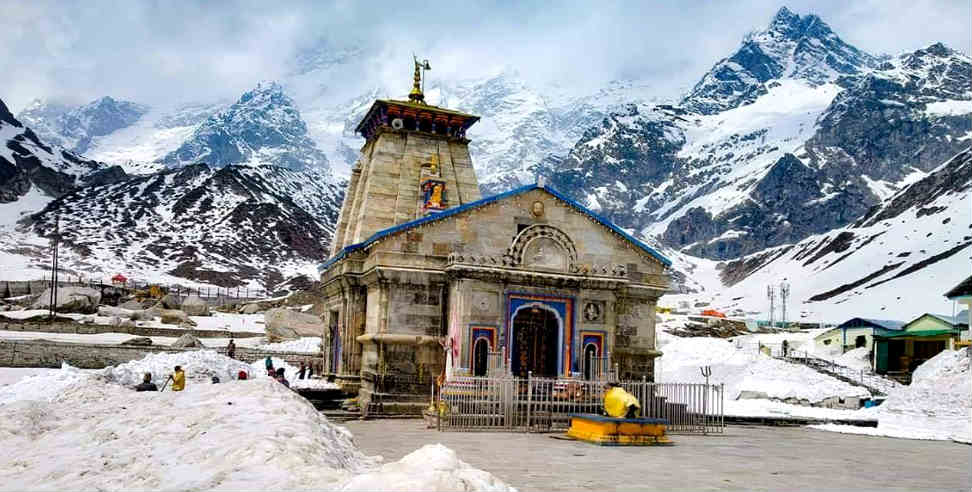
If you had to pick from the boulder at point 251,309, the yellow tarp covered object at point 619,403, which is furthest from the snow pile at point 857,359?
the boulder at point 251,309

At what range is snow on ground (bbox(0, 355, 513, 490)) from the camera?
9258 mm

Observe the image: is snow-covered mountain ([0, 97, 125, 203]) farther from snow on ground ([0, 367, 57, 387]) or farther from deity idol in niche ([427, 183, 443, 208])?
deity idol in niche ([427, 183, 443, 208])

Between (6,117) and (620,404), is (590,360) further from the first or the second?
(6,117)

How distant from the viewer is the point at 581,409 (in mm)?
23625

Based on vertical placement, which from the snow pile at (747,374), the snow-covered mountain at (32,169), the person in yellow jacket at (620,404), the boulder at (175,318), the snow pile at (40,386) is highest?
the snow-covered mountain at (32,169)

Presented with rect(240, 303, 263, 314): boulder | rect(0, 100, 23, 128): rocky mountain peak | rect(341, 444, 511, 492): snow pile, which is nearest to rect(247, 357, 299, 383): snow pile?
rect(341, 444, 511, 492): snow pile

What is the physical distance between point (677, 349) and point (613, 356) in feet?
96.6

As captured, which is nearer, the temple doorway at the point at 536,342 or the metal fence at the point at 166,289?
the temple doorway at the point at 536,342

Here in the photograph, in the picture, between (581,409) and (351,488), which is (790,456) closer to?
(581,409)

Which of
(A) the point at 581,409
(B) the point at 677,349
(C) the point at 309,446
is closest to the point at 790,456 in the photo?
(A) the point at 581,409

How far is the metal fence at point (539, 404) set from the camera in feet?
71.4

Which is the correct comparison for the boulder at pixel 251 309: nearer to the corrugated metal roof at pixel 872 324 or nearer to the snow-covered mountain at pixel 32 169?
the corrugated metal roof at pixel 872 324

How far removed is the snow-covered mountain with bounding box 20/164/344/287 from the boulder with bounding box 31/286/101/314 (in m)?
55.5

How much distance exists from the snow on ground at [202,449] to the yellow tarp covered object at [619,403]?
269 inches
